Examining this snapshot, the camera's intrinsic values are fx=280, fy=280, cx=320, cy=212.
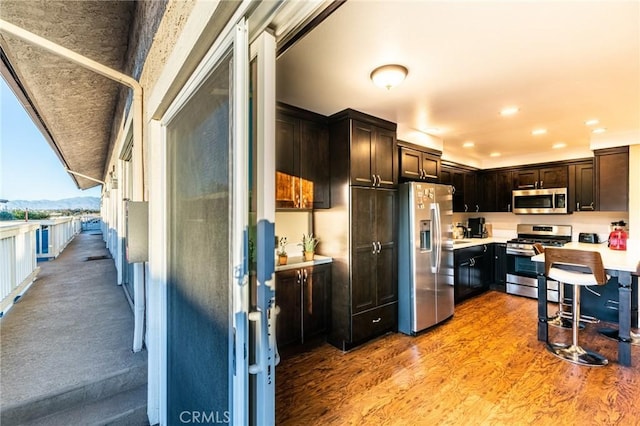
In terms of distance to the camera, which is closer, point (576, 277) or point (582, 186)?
point (576, 277)

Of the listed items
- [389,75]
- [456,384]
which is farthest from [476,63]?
[456,384]

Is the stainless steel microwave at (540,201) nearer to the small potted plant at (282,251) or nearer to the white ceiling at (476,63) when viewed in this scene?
the white ceiling at (476,63)

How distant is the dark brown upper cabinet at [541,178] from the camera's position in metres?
4.69

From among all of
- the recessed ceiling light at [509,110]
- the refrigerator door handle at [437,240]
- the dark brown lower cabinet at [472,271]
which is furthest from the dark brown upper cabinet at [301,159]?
the dark brown lower cabinet at [472,271]

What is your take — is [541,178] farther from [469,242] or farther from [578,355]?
[578,355]

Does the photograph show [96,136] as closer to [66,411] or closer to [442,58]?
[66,411]

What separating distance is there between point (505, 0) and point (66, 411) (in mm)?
3480

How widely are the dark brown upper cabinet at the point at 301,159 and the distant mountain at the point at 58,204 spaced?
4.26 meters

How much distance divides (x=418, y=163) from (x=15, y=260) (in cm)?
523

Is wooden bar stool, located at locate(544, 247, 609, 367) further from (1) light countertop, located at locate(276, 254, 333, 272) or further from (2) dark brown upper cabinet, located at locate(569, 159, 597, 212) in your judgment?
(2) dark brown upper cabinet, located at locate(569, 159, 597, 212)

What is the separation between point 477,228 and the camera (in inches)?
221

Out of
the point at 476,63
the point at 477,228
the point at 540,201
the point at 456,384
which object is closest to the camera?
the point at 476,63

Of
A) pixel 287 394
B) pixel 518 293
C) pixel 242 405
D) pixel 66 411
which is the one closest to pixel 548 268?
pixel 518 293

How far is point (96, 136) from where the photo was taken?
5.46 metres
